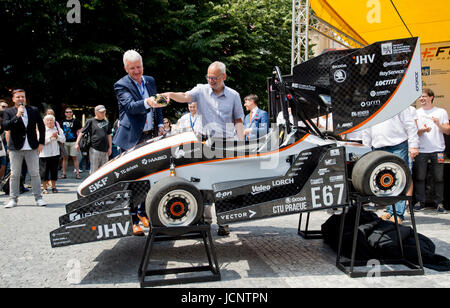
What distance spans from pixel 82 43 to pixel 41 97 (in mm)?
2742

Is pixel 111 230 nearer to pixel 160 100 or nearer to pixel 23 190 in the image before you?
pixel 160 100

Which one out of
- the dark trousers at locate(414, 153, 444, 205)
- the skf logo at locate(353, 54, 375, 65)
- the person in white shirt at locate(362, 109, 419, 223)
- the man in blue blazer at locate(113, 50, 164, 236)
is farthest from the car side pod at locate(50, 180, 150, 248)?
the dark trousers at locate(414, 153, 444, 205)

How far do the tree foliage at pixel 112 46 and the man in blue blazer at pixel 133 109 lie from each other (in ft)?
29.2

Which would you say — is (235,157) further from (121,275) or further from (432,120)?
(432,120)

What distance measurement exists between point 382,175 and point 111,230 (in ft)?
7.99

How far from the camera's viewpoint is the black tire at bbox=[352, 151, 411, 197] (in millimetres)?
3367

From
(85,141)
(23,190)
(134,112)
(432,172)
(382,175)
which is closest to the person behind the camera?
(382,175)

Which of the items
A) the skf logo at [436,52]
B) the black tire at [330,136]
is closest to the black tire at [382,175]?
the black tire at [330,136]

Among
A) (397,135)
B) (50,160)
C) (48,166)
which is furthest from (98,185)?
(48,166)

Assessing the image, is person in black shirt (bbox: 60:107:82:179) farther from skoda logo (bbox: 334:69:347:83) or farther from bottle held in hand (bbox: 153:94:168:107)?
skoda logo (bbox: 334:69:347:83)

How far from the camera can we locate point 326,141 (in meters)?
3.76

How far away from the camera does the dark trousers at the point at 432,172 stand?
630 centimetres

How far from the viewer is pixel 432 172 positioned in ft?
21.0

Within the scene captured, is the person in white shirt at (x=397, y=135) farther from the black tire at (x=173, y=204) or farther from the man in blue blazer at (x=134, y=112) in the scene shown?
the black tire at (x=173, y=204)
